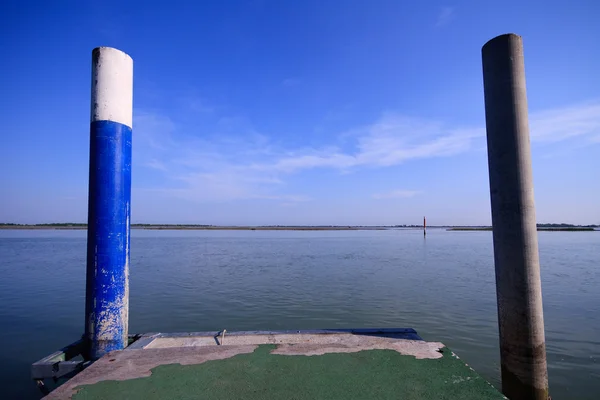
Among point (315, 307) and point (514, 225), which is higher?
point (514, 225)

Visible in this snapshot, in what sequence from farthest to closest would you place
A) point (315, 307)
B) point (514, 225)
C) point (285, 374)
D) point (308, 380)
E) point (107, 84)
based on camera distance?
point (315, 307), point (107, 84), point (514, 225), point (285, 374), point (308, 380)

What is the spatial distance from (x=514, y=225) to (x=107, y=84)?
6224mm

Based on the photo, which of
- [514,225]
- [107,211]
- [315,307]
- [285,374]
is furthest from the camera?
[315,307]

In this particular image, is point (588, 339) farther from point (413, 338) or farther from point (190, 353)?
point (190, 353)

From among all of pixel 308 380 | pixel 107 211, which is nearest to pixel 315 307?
pixel 308 380

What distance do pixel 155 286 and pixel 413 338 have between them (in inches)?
462

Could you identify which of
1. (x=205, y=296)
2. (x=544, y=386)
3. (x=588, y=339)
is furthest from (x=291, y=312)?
(x=588, y=339)

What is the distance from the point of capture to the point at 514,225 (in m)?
4.17

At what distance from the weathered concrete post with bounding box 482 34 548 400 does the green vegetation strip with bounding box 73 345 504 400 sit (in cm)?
94

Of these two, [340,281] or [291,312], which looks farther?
[340,281]

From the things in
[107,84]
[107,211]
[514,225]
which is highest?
[107,84]

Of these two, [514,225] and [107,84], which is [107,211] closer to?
[107,84]

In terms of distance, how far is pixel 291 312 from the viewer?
9.89 m

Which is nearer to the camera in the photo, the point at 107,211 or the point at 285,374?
the point at 285,374
